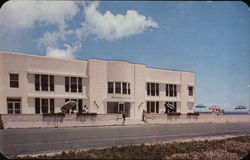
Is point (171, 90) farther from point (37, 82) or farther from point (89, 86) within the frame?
point (37, 82)

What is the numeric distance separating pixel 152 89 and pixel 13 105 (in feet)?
56.9

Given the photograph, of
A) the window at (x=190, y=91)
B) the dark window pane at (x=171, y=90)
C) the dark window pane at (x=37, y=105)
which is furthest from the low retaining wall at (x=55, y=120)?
the window at (x=190, y=91)

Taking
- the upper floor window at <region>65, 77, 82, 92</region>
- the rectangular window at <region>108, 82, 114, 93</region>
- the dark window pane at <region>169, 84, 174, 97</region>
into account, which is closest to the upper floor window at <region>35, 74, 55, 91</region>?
the upper floor window at <region>65, 77, 82, 92</region>

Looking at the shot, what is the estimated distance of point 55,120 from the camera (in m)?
20.6

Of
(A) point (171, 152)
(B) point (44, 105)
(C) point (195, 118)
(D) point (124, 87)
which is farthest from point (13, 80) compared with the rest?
(C) point (195, 118)

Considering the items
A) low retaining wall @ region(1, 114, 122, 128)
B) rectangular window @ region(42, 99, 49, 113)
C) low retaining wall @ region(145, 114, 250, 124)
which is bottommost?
low retaining wall @ region(145, 114, 250, 124)

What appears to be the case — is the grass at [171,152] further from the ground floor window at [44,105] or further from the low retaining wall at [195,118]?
the ground floor window at [44,105]

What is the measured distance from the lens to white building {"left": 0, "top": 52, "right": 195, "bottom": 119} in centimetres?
2158

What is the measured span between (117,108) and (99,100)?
3.19 metres

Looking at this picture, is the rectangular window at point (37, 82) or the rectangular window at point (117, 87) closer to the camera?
the rectangular window at point (37, 82)

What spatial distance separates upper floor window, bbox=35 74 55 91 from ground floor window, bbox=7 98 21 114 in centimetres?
215

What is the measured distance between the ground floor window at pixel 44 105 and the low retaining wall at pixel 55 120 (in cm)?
314

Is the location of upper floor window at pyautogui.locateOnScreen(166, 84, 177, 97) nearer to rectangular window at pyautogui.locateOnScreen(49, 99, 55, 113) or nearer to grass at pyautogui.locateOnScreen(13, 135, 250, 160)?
rectangular window at pyautogui.locateOnScreen(49, 99, 55, 113)

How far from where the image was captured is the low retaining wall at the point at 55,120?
1881 cm
